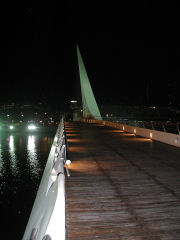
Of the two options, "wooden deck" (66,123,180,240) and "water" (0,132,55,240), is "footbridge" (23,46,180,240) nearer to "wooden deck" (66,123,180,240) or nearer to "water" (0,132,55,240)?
"wooden deck" (66,123,180,240)

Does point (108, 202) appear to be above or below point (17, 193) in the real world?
above

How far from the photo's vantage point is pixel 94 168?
8477 millimetres

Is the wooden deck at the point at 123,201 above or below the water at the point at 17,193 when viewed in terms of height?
above

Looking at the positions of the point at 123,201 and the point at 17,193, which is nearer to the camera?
the point at 123,201

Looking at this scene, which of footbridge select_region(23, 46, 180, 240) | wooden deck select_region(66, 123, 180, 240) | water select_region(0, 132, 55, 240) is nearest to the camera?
footbridge select_region(23, 46, 180, 240)

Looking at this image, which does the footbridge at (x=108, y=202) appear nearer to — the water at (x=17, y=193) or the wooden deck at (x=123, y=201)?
the wooden deck at (x=123, y=201)

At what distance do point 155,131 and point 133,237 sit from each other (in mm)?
14441

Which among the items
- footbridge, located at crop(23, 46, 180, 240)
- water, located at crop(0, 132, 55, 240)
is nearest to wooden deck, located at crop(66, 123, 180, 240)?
footbridge, located at crop(23, 46, 180, 240)

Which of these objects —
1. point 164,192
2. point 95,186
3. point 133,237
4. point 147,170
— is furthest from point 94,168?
point 133,237

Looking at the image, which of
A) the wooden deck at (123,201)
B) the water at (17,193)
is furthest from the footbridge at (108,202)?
the water at (17,193)

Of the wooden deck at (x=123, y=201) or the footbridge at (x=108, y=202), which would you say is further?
the wooden deck at (x=123, y=201)

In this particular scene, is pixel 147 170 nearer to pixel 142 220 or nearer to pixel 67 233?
pixel 142 220

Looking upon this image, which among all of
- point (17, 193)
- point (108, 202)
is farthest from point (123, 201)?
point (17, 193)

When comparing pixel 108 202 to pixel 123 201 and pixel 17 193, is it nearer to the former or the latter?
pixel 123 201
